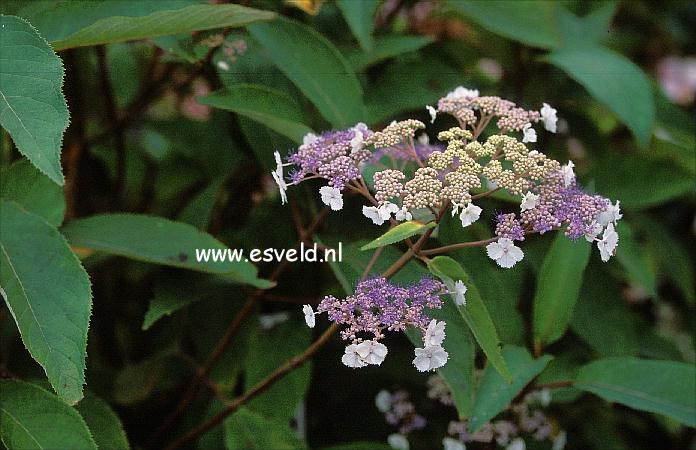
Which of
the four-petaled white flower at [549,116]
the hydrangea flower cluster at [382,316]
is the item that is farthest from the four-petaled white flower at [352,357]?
the four-petaled white flower at [549,116]

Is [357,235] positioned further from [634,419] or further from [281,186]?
[634,419]

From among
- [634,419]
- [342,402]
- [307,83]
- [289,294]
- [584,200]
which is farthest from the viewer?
[634,419]

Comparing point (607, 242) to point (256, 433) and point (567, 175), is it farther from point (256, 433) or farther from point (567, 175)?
point (256, 433)

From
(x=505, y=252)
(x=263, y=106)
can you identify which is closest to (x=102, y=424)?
(x=263, y=106)

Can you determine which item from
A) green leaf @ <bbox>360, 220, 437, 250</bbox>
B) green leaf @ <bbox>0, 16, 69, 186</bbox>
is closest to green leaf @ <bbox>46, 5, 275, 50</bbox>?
green leaf @ <bbox>0, 16, 69, 186</bbox>

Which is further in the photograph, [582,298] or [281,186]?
[582,298]

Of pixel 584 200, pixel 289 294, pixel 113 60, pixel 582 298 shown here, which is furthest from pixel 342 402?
pixel 113 60

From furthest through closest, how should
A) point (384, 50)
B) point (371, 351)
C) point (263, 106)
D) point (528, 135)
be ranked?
1. point (384, 50)
2. point (263, 106)
3. point (528, 135)
4. point (371, 351)
